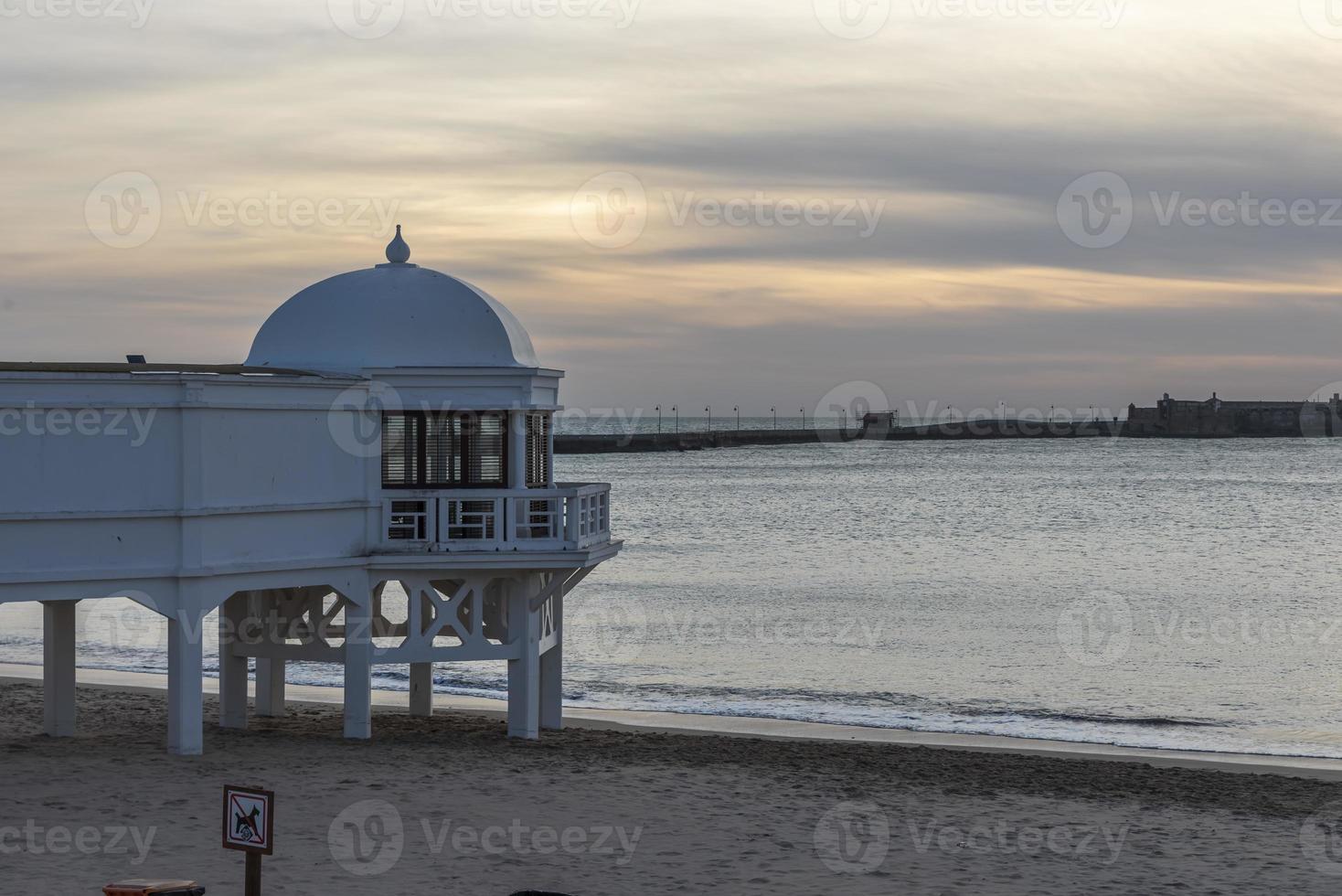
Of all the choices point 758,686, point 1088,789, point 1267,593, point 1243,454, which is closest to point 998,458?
point 1243,454

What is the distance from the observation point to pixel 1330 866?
1431 centimetres

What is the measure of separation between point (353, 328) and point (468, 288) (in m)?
1.52

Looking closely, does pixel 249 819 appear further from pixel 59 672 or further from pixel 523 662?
pixel 59 672

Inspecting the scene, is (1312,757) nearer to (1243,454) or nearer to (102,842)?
(102,842)

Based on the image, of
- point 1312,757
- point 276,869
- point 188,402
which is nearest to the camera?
point 276,869

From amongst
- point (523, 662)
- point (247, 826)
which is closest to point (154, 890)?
point (247, 826)

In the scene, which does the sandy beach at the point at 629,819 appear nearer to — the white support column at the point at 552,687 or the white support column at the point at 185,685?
the white support column at the point at 185,685

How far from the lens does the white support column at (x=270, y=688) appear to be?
2155 cm

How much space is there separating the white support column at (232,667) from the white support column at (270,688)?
3.42 ft

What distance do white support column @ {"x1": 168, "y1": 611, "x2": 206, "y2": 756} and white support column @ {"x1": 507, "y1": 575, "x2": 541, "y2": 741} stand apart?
151 inches

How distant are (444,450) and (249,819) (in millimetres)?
8866

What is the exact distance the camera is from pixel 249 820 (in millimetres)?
A: 9672

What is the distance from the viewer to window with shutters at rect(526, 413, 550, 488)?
1873cm

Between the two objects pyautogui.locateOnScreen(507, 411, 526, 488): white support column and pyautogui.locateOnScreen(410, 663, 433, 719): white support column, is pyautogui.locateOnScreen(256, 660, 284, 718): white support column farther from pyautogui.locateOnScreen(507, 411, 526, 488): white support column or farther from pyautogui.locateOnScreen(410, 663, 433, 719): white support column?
pyautogui.locateOnScreen(507, 411, 526, 488): white support column
